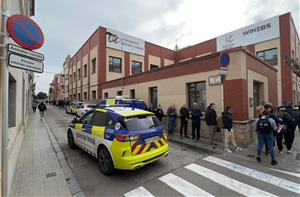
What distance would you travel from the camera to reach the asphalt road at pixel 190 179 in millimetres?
3648

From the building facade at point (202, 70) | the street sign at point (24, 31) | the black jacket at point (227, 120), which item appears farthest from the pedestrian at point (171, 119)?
the street sign at point (24, 31)

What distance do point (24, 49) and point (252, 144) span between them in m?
8.70

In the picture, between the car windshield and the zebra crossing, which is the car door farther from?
the zebra crossing

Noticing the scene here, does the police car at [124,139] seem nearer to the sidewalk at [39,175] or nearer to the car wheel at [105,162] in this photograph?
the car wheel at [105,162]

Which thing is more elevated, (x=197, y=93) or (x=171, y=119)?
(x=197, y=93)

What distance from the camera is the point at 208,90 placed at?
8.34 meters

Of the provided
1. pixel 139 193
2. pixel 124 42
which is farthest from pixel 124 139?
pixel 124 42

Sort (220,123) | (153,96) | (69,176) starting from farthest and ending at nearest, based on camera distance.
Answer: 1. (153,96)
2. (220,123)
3. (69,176)

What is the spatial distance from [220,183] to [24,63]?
15.9ft

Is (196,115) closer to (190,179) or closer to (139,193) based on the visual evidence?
(190,179)

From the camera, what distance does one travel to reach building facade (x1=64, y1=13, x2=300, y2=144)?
301 inches

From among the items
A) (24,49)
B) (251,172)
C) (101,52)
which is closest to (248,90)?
(251,172)

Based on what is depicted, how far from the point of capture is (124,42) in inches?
869

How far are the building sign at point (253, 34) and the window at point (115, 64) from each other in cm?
1410
